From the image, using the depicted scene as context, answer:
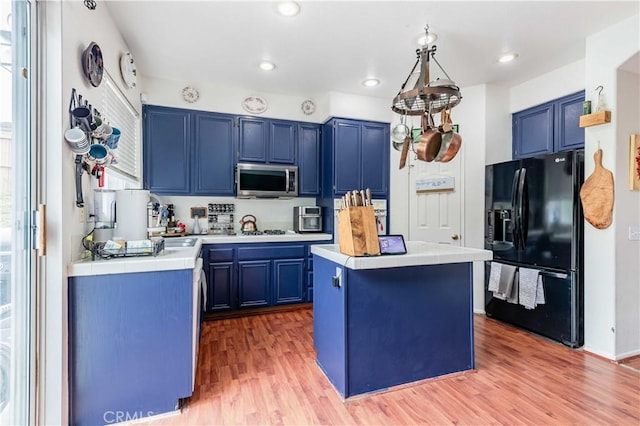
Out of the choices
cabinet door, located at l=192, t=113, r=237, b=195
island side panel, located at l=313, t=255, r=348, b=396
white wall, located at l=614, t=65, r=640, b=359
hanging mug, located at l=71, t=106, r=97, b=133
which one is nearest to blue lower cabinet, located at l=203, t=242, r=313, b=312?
cabinet door, located at l=192, t=113, r=237, b=195

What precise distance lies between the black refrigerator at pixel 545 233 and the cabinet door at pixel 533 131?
0.55 m

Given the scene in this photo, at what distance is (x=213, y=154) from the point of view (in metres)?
3.80

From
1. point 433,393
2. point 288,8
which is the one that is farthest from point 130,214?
point 433,393

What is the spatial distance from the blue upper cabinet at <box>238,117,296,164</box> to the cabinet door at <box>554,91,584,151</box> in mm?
2894

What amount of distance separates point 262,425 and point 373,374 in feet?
2.39

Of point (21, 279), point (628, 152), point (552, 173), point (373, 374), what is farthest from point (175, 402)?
point (628, 152)

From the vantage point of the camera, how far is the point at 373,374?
2049 mm

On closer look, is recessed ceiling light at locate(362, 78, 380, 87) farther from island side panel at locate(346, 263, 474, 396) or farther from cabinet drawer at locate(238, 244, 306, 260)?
island side panel at locate(346, 263, 474, 396)

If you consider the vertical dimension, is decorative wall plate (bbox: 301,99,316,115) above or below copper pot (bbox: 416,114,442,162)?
above

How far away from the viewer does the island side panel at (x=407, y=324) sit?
6.57ft

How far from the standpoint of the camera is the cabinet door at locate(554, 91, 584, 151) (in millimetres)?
3109

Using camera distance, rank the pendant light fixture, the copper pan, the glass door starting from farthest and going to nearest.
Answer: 1. the copper pan
2. the pendant light fixture
3. the glass door

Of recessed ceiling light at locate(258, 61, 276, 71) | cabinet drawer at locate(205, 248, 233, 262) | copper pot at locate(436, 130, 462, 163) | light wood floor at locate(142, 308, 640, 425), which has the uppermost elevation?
recessed ceiling light at locate(258, 61, 276, 71)

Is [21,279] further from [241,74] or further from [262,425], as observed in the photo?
[241,74]
